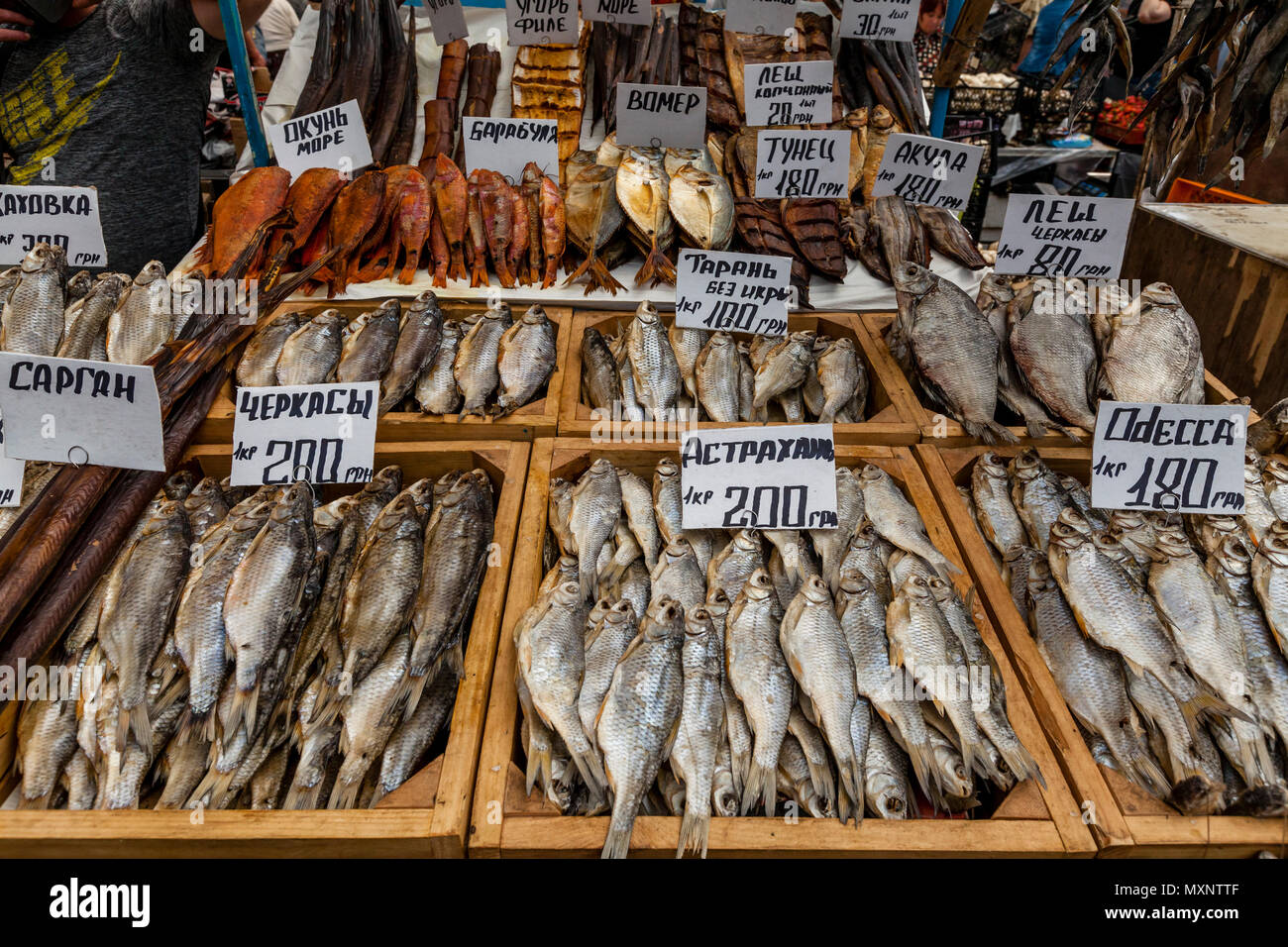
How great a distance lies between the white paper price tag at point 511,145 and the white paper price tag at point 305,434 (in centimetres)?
178

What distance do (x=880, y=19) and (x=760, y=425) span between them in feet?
9.02

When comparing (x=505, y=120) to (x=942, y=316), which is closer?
(x=942, y=316)

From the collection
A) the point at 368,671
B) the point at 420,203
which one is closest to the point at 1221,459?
the point at 368,671

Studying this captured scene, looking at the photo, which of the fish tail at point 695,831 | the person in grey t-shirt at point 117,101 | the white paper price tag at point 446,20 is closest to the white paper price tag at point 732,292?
the fish tail at point 695,831

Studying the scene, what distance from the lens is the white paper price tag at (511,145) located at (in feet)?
10.9

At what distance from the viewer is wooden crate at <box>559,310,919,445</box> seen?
2.30 meters

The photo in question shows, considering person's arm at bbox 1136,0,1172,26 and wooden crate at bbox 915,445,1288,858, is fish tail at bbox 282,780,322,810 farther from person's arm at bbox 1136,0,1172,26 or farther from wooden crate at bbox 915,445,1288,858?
person's arm at bbox 1136,0,1172,26

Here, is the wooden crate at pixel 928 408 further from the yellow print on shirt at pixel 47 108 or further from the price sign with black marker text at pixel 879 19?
the yellow print on shirt at pixel 47 108

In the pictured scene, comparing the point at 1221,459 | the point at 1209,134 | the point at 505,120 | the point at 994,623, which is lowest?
the point at 994,623

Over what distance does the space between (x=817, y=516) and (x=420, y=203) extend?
7.37 feet

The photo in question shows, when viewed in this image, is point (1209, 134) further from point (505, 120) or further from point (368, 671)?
point (368, 671)

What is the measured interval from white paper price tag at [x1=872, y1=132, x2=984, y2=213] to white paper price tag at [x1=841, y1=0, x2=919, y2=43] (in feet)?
2.58
